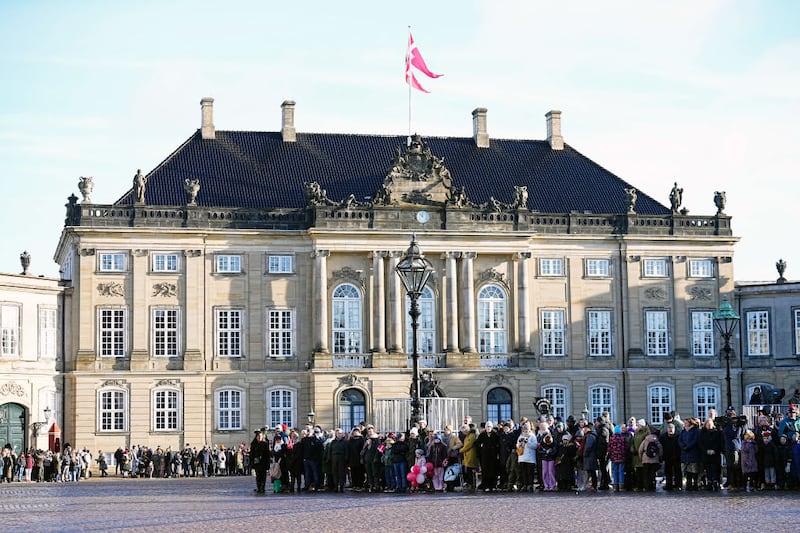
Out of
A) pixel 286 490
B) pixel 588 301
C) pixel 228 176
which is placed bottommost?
pixel 286 490

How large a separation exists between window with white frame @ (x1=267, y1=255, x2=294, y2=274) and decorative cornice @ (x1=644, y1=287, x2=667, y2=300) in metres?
15.6

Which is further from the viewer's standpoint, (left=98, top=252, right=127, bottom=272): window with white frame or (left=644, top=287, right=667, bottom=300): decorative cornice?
(left=644, top=287, right=667, bottom=300): decorative cornice

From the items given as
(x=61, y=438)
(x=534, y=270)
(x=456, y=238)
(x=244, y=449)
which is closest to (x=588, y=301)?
(x=534, y=270)

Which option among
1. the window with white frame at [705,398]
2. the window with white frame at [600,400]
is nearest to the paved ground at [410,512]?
the window with white frame at [600,400]

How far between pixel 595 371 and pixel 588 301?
3.05 metres

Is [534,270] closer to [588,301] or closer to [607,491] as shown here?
[588,301]

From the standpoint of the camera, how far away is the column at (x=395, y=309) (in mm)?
62634

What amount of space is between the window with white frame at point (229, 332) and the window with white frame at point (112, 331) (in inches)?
152

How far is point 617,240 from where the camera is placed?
6569 cm

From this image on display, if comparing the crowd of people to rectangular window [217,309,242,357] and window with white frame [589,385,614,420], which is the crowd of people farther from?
window with white frame [589,385,614,420]

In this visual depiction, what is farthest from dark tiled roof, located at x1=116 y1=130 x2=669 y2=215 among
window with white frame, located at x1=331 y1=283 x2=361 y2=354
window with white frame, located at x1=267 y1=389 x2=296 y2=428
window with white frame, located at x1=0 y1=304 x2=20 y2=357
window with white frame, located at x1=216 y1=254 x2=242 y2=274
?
window with white frame, located at x1=267 y1=389 x2=296 y2=428

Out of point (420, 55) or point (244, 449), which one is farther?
point (420, 55)

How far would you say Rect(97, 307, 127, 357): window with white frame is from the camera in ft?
199

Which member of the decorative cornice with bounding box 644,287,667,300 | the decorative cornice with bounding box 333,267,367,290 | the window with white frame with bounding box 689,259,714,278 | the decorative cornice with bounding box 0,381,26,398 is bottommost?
the decorative cornice with bounding box 0,381,26,398
